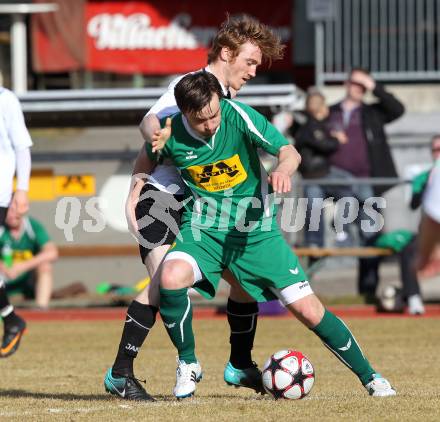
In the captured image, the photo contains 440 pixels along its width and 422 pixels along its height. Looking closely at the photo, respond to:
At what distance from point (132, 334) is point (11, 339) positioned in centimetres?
261

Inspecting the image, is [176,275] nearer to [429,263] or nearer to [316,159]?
[429,263]

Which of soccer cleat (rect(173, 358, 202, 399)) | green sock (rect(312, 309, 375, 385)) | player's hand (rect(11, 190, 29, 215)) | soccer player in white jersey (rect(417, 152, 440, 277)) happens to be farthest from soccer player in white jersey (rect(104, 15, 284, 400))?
soccer player in white jersey (rect(417, 152, 440, 277))

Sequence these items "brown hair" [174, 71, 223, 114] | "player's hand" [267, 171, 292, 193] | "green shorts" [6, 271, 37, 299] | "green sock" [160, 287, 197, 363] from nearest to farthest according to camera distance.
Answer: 1. "player's hand" [267, 171, 292, 193]
2. "brown hair" [174, 71, 223, 114]
3. "green sock" [160, 287, 197, 363]
4. "green shorts" [6, 271, 37, 299]

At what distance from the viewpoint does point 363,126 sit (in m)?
14.3

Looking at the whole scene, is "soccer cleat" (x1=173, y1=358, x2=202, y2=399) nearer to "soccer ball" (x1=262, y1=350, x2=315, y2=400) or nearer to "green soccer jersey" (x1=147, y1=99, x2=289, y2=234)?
"soccer ball" (x1=262, y1=350, x2=315, y2=400)

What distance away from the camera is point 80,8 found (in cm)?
1933

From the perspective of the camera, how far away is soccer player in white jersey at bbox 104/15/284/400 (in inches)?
280

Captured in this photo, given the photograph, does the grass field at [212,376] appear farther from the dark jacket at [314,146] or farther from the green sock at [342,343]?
the dark jacket at [314,146]

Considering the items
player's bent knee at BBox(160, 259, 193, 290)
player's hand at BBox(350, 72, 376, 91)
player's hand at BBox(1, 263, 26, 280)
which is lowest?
player's hand at BBox(1, 263, 26, 280)

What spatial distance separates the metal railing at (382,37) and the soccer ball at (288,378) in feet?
37.7

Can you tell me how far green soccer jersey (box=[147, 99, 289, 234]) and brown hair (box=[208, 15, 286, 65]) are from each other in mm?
454

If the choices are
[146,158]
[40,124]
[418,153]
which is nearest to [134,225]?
[146,158]

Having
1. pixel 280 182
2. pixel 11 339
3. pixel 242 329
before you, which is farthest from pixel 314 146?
pixel 280 182

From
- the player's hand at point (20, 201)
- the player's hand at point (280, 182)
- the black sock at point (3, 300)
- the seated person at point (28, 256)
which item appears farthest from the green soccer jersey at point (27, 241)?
the player's hand at point (280, 182)
